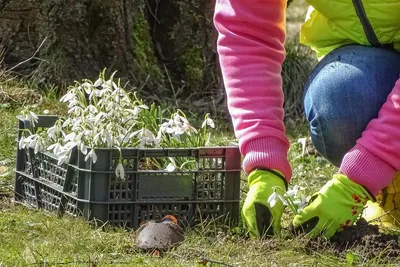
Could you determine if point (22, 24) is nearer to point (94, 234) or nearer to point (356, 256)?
point (94, 234)

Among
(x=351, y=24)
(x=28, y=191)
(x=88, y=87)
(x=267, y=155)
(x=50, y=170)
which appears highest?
(x=351, y=24)

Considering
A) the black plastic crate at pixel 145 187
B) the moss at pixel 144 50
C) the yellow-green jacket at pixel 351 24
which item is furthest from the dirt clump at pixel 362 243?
the moss at pixel 144 50

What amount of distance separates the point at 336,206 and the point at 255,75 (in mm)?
458

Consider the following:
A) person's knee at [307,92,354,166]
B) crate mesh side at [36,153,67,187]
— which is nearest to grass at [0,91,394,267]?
crate mesh side at [36,153,67,187]

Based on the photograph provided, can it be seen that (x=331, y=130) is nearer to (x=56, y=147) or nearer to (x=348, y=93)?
(x=348, y=93)

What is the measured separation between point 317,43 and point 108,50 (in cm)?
170

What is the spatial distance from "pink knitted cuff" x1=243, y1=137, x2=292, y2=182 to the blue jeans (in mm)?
269

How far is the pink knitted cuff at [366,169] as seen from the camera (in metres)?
2.74

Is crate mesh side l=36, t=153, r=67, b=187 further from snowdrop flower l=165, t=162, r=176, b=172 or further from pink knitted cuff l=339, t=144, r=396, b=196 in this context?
pink knitted cuff l=339, t=144, r=396, b=196

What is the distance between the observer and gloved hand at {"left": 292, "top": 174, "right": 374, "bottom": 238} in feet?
8.99

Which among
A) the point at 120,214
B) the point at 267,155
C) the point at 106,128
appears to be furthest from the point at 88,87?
the point at 267,155

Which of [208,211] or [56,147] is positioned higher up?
[56,147]

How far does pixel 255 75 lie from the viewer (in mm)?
2932

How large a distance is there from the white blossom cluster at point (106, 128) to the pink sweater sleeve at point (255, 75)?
0.15 m
